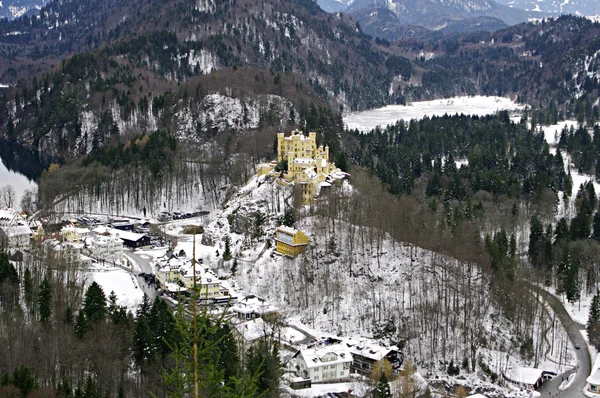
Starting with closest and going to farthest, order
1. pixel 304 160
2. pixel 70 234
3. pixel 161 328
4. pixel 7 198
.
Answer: pixel 161 328, pixel 70 234, pixel 304 160, pixel 7 198

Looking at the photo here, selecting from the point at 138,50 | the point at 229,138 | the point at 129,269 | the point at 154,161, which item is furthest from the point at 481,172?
the point at 138,50

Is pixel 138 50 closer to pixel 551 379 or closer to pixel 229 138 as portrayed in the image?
pixel 229 138

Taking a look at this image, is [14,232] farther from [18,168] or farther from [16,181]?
[18,168]

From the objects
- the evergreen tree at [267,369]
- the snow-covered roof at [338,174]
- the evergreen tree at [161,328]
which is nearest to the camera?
the evergreen tree at [267,369]

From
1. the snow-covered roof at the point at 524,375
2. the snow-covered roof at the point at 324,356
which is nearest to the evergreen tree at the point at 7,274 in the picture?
the snow-covered roof at the point at 324,356

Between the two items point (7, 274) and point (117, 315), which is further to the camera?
point (7, 274)

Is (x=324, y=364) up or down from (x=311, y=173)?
down

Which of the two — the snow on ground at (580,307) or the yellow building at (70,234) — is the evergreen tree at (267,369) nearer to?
the snow on ground at (580,307)

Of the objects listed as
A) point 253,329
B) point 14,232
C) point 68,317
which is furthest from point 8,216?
point 253,329
